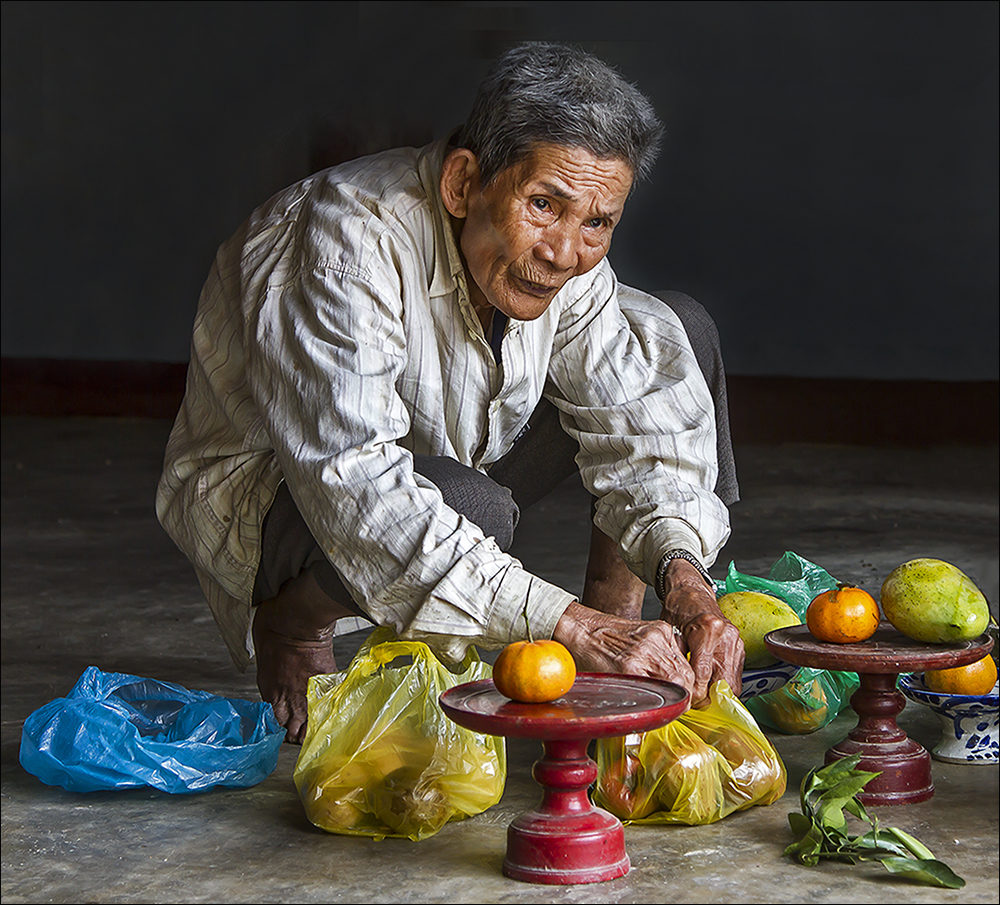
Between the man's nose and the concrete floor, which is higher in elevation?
the man's nose

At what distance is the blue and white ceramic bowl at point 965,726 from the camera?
2381 millimetres

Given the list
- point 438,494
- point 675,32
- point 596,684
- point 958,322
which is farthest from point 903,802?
point 675,32

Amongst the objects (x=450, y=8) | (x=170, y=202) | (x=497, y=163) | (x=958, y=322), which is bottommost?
(x=958, y=322)

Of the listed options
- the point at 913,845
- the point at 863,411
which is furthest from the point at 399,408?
the point at 863,411

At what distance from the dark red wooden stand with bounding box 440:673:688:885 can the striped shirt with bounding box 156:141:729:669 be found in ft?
0.62

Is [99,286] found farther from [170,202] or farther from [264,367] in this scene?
[264,367]

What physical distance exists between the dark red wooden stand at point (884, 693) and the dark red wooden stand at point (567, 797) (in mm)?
406

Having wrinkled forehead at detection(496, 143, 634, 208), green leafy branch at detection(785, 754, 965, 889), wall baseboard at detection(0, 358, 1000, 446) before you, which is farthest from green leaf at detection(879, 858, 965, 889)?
wall baseboard at detection(0, 358, 1000, 446)

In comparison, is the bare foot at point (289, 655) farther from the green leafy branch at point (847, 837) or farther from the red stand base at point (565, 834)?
the green leafy branch at point (847, 837)

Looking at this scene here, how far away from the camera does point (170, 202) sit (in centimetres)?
1045

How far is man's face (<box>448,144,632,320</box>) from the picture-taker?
86.8 inches

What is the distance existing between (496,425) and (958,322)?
22.6ft

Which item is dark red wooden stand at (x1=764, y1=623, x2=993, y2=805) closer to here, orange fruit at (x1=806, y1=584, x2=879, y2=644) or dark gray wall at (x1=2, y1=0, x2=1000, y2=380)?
orange fruit at (x1=806, y1=584, x2=879, y2=644)

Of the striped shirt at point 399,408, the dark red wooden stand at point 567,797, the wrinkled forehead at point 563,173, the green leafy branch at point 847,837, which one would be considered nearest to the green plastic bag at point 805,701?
the striped shirt at point 399,408
